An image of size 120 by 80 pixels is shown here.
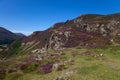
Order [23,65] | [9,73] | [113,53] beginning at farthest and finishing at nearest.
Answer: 1. [113,53]
2. [23,65]
3. [9,73]

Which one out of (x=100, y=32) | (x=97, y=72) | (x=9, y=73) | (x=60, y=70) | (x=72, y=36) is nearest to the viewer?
(x=97, y=72)

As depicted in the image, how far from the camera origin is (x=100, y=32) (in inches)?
4264

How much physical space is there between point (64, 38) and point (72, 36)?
5.97m

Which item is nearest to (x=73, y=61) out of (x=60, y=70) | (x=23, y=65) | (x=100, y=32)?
(x=60, y=70)

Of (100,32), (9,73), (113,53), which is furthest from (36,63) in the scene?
(100,32)

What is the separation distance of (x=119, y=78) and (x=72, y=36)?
2739 inches

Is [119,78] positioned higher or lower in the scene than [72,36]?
lower

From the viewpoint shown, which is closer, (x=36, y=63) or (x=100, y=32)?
(x=36, y=63)

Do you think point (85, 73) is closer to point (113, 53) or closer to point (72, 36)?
point (113, 53)

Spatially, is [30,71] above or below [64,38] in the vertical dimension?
below

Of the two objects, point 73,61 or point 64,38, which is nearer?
point 73,61

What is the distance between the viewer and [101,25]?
376 ft

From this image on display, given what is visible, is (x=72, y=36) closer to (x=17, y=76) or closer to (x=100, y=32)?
(x=100, y=32)

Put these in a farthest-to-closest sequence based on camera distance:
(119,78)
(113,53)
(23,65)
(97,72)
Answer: (113,53), (23,65), (97,72), (119,78)
